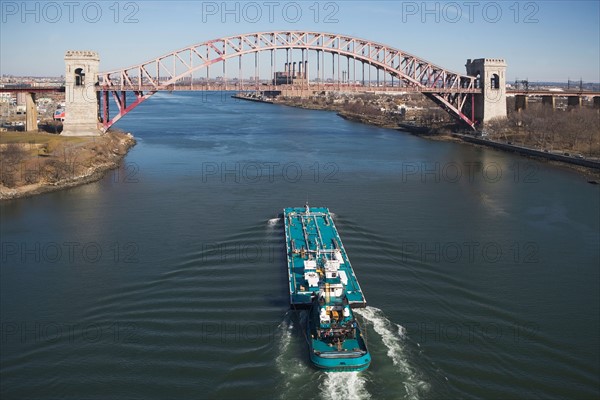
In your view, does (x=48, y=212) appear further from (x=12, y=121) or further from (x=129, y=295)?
(x=12, y=121)

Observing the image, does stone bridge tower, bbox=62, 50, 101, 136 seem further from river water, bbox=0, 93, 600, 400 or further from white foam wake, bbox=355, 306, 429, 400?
white foam wake, bbox=355, 306, 429, 400

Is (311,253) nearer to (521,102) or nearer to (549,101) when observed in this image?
(549,101)

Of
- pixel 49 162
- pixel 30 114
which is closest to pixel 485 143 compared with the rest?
pixel 49 162

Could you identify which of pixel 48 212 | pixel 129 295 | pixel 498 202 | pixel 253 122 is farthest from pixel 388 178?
pixel 253 122

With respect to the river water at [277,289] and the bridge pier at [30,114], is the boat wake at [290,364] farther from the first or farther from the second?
the bridge pier at [30,114]

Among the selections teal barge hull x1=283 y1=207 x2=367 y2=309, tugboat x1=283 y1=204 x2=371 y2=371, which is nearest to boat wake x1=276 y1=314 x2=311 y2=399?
tugboat x1=283 y1=204 x2=371 y2=371
